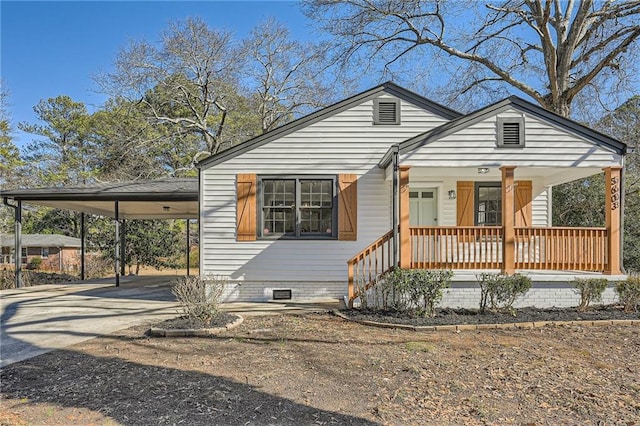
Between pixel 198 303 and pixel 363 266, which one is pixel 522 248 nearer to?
pixel 363 266

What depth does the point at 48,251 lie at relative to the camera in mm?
27516

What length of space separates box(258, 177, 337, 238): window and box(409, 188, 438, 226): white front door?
84.2 inches

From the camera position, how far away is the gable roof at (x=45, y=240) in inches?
947

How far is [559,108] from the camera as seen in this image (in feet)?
47.8

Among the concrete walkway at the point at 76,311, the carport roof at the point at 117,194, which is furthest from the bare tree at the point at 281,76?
the concrete walkway at the point at 76,311

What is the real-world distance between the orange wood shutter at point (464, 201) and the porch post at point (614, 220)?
2.77 metres

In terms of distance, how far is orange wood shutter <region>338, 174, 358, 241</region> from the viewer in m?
8.92

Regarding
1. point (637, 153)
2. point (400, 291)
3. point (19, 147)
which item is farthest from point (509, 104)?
point (19, 147)

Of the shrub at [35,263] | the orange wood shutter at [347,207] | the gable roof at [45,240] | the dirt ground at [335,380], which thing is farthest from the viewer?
the shrub at [35,263]

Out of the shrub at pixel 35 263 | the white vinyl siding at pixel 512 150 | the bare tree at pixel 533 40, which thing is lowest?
the shrub at pixel 35 263

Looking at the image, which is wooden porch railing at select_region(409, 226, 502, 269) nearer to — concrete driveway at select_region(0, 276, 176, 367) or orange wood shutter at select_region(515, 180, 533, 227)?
orange wood shutter at select_region(515, 180, 533, 227)

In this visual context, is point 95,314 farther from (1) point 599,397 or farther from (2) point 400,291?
(1) point 599,397

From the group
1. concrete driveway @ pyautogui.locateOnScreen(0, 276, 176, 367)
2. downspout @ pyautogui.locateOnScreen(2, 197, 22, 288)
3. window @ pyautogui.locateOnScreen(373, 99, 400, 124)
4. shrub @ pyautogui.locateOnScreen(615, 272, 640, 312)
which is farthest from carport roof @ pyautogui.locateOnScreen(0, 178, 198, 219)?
shrub @ pyautogui.locateOnScreen(615, 272, 640, 312)

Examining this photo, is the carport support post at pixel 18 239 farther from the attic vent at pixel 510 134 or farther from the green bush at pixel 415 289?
the attic vent at pixel 510 134
